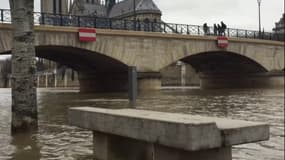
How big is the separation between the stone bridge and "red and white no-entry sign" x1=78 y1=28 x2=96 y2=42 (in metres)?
0.32

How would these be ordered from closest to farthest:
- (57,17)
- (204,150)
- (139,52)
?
(204,150) → (57,17) → (139,52)

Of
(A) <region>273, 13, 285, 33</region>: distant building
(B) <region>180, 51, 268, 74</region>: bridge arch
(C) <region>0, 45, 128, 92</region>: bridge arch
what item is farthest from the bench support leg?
(A) <region>273, 13, 285, 33</region>: distant building

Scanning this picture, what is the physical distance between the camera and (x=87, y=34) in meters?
27.8

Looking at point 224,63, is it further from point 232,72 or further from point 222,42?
point 222,42

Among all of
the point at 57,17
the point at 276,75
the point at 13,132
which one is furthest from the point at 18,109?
the point at 276,75

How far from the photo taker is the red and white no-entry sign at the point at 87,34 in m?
27.6

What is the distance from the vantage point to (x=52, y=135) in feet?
30.9

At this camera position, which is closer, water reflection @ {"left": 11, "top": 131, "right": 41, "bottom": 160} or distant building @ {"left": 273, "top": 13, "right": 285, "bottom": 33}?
water reflection @ {"left": 11, "top": 131, "right": 41, "bottom": 160}

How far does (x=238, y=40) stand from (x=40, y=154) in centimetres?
3326

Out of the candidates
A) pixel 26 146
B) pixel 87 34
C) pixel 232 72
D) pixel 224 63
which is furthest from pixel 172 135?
pixel 232 72

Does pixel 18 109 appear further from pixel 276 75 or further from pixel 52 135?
pixel 276 75

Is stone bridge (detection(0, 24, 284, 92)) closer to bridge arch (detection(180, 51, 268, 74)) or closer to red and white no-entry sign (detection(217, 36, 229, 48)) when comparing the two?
bridge arch (detection(180, 51, 268, 74))

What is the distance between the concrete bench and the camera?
14.1 feet

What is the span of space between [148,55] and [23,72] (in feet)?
75.8
